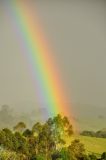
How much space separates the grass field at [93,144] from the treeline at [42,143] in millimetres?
63

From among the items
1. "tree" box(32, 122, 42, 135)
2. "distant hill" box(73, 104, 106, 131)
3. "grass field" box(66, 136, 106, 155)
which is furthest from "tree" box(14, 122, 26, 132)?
"distant hill" box(73, 104, 106, 131)

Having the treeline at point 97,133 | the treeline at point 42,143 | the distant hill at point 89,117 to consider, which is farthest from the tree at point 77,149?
the distant hill at point 89,117

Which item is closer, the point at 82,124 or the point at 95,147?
the point at 95,147

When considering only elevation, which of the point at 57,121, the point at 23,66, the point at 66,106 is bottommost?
the point at 57,121

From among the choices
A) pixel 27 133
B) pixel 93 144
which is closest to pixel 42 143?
pixel 27 133

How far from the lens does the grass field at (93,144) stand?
5.45 metres

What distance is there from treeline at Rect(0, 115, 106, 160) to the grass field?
2.5 inches

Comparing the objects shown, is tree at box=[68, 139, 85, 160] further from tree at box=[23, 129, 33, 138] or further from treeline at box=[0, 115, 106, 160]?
tree at box=[23, 129, 33, 138]

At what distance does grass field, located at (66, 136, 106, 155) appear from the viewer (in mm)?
5449

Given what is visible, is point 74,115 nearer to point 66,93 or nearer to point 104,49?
point 66,93

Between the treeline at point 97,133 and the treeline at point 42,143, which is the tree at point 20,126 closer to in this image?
the treeline at point 42,143

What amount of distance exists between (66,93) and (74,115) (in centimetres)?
45

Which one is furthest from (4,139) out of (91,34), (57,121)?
(91,34)

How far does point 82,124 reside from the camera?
5832 mm
